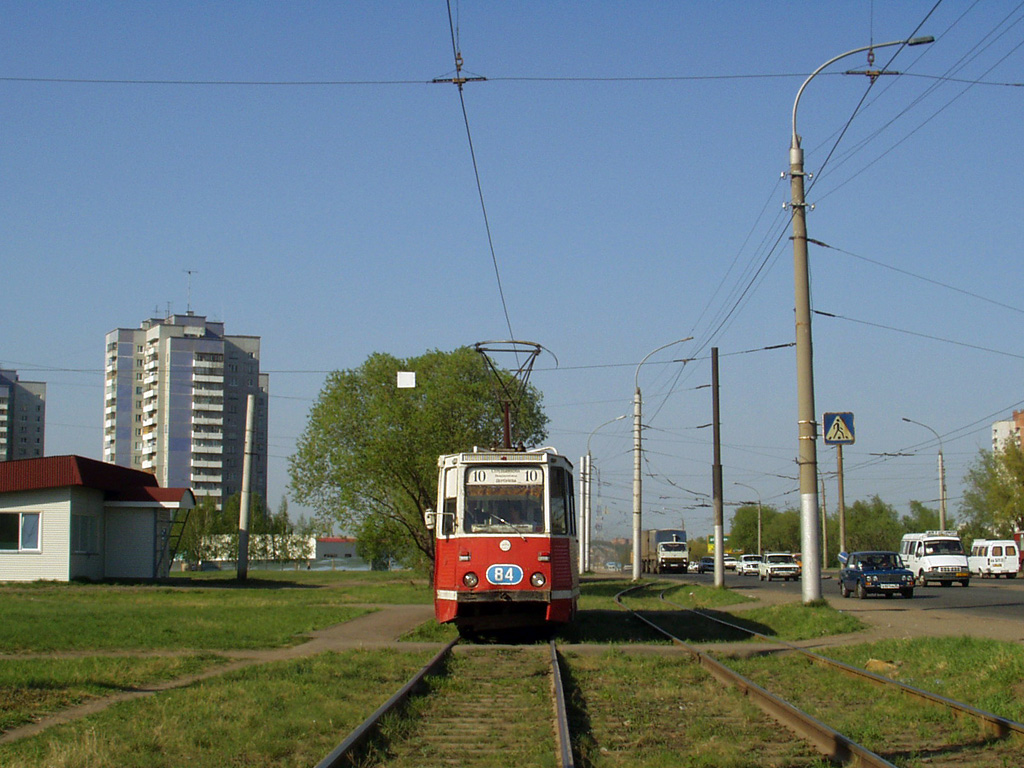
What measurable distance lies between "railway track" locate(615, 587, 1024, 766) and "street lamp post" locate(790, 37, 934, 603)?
31.9ft

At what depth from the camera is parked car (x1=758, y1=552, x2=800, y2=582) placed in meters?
57.2

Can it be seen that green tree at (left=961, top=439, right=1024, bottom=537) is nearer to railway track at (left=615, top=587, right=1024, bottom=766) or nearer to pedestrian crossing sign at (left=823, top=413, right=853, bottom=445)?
pedestrian crossing sign at (left=823, top=413, right=853, bottom=445)

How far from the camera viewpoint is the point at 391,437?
129 ft

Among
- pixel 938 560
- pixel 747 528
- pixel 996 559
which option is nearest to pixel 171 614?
pixel 938 560

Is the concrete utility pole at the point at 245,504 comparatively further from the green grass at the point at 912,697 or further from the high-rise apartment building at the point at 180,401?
the high-rise apartment building at the point at 180,401

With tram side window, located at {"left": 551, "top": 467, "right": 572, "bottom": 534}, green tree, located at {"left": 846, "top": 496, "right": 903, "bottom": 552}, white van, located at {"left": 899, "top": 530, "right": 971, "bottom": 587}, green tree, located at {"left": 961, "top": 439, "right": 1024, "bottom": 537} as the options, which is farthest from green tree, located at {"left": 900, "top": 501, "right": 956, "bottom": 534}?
tram side window, located at {"left": 551, "top": 467, "right": 572, "bottom": 534}

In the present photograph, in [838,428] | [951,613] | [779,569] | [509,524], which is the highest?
Result: [838,428]

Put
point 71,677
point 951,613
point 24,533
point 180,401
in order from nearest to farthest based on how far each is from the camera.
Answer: point 71,677
point 951,613
point 24,533
point 180,401

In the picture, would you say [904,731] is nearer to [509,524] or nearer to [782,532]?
[509,524]

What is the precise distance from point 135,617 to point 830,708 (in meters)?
15.5

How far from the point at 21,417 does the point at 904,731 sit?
162m

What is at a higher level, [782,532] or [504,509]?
[504,509]

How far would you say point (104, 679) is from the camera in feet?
37.3

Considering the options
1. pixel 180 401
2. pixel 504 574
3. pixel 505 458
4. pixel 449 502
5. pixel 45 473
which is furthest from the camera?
pixel 180 401
